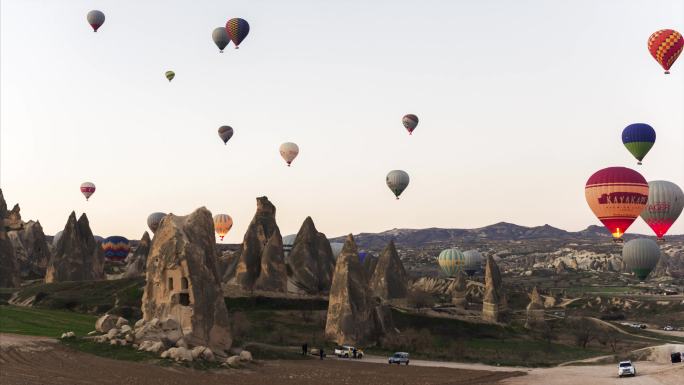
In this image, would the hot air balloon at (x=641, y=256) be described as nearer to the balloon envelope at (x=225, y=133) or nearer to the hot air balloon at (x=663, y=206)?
the hot air balloon at (x=663, y=206)

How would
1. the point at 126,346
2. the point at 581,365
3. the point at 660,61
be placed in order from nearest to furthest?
the point at 126,346 < the point at 581,365 < the point at 660,61

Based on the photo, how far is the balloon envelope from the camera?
111 meters

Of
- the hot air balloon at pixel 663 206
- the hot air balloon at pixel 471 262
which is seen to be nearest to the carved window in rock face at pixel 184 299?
the hot air balloon at pixel 663 206

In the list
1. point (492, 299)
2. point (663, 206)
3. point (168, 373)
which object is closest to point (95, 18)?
point (492, 299)

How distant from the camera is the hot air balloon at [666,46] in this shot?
7894 centimetres

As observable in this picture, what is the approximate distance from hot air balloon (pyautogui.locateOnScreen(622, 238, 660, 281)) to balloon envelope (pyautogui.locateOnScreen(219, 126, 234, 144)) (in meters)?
64.1

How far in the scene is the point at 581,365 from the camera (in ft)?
200

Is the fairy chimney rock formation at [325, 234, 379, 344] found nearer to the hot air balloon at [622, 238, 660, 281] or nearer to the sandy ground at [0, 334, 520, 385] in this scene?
the sandy ground at [0, 334, 520, 385]

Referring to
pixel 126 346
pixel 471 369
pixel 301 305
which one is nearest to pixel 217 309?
pixel 126 346

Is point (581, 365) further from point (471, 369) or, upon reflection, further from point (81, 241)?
point (81, 241)

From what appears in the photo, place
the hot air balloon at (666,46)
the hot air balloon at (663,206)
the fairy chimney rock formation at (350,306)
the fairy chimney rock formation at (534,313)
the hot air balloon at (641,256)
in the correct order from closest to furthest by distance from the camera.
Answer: the fairy chimney rock formation at (350,306)
the hot air balloon at (666,46)
the hot air balloon at (663,206)
the fairy chimney rock formation at (534,313)
the hot air balloon at (641,256)

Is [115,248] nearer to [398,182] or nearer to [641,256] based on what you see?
[398,182]

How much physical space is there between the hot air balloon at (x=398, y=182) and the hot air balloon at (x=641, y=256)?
38.2 metres

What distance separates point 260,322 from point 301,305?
8.28 metres
